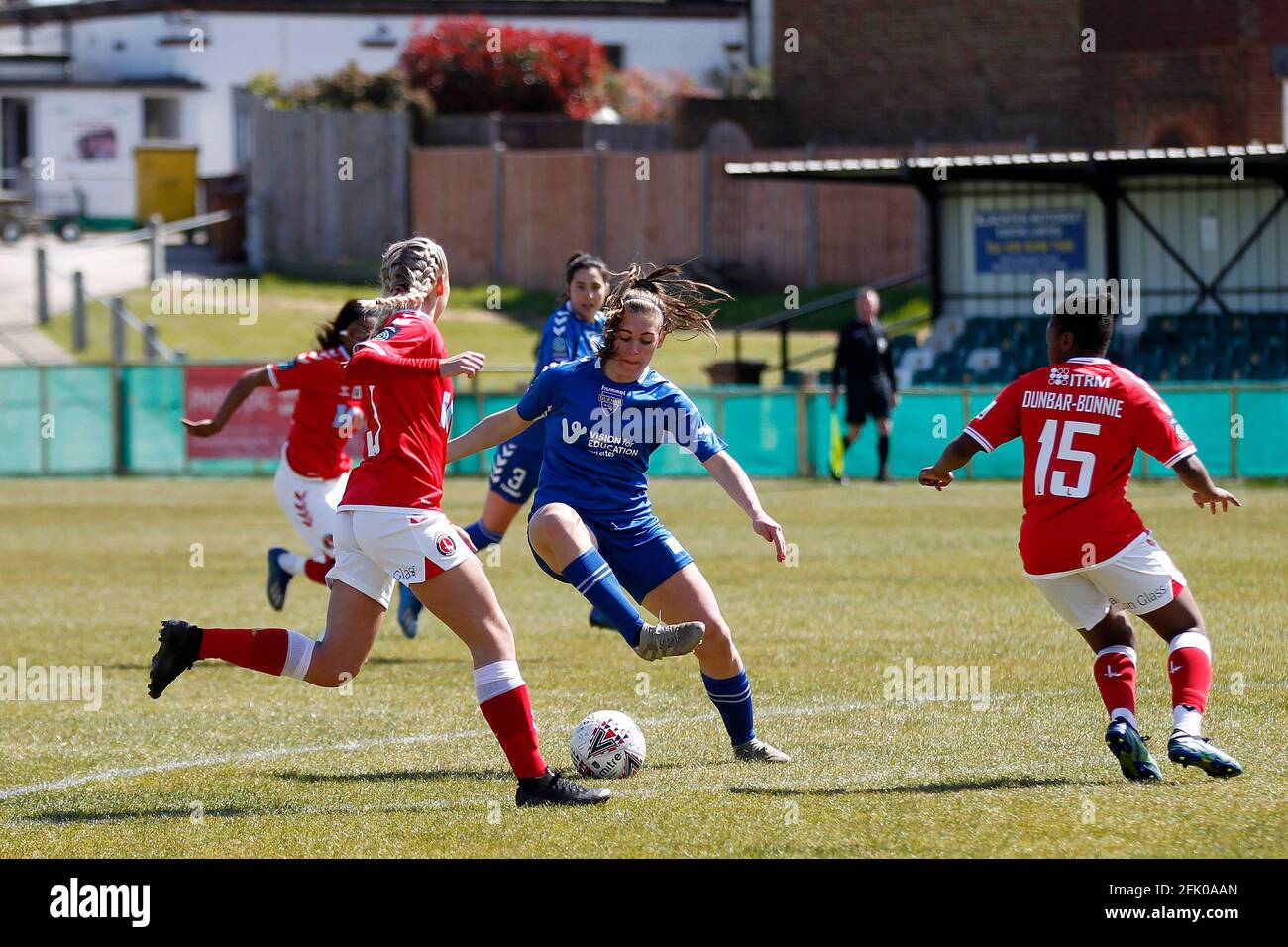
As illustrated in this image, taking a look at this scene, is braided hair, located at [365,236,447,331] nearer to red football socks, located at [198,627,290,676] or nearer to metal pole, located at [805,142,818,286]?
red football socks, located at [198,627,290,676]

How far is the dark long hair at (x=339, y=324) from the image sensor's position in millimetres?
9773

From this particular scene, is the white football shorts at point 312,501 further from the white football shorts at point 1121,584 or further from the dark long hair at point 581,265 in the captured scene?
the white football shorts at point 1121,584

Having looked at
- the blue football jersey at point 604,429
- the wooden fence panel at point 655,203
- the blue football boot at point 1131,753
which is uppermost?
the wooden fence panel at point 655,203

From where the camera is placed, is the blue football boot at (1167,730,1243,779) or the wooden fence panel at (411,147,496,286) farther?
the wooden fence panel at (411,147,496,286)

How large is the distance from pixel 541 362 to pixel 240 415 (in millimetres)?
15398

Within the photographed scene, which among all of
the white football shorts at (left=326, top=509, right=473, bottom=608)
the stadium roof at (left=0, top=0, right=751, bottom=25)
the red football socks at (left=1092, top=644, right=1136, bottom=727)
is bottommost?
the red football socks at (left=1092, top=644, right=1136, bottom=727)

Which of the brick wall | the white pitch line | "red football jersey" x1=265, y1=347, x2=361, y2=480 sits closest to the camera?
the white pitch line

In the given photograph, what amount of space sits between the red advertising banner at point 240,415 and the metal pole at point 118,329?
4.45 meters

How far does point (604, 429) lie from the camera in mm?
7395

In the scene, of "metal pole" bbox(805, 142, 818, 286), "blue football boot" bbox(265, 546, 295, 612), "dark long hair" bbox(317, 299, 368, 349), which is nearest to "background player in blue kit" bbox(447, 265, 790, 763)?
"dark long hair" bbox(317, 299, 368, 349)

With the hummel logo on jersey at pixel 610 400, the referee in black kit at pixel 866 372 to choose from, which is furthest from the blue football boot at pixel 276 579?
the referee in black kit at pixel 866 372

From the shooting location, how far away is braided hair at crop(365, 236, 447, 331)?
22.5 feet

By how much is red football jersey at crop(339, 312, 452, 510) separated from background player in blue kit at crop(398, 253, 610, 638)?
3.97 m
